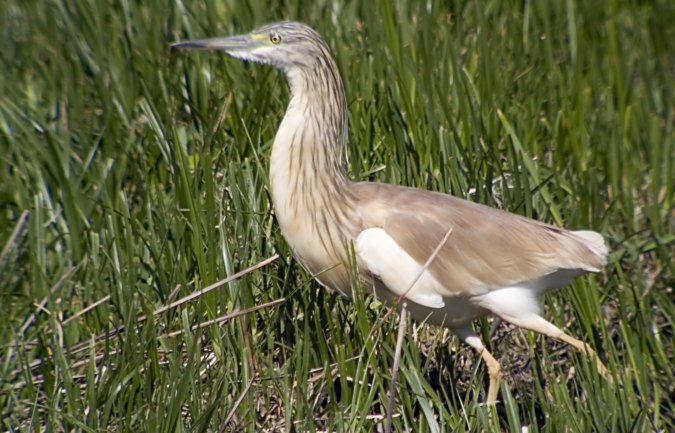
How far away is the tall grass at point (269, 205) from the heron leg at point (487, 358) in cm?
11

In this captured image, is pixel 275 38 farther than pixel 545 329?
Yes

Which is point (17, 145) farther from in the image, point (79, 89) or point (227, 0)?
point (227, 0)

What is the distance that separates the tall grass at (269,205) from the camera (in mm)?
3150

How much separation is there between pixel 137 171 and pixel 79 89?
526 mm

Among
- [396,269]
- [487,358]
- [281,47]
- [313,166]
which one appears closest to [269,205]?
[313,166]

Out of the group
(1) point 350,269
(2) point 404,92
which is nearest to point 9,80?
(2) point 404,92

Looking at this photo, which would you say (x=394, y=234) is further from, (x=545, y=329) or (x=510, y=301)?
(x=545, y=329)

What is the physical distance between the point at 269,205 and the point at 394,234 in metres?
0.54

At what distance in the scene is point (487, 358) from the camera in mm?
3449

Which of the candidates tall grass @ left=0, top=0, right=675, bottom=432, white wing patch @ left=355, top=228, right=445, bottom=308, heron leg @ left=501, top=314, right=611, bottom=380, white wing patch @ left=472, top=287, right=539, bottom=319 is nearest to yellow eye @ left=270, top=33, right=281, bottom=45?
tall grass @ left=0, top=0, right=675, bottom=432

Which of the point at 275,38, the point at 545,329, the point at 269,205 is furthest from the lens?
the point at 269,205

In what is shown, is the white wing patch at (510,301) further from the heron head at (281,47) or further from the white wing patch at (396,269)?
the heron head at (281,47)

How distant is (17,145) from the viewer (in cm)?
425

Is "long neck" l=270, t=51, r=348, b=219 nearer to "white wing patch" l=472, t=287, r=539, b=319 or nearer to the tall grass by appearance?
the tall grass
